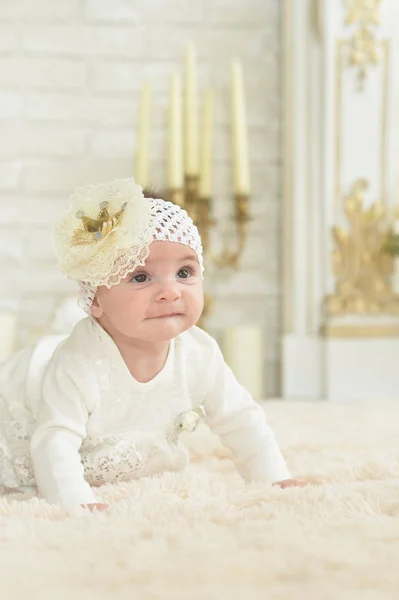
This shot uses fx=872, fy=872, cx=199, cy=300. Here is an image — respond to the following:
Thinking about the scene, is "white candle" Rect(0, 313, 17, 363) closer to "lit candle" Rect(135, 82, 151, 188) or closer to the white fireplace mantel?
"lit candle" Rect(135, 82, 151, 188)

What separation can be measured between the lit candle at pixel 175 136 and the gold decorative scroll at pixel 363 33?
0.51 metres

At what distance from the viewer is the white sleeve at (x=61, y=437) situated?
1.05 meters

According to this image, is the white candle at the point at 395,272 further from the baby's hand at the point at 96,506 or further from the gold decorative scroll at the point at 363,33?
the baby's hand at the point at 96,506

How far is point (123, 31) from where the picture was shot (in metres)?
2.62

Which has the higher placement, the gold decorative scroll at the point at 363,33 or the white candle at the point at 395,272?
the gold decorative scroll at the point at 363,33

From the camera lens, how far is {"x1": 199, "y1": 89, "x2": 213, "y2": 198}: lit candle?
250cm

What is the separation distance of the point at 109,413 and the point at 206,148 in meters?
1.46

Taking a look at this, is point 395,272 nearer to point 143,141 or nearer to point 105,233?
point 143,141

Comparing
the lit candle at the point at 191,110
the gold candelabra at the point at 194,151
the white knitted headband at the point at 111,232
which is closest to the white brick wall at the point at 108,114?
the gold candelabra at the point at 194,151

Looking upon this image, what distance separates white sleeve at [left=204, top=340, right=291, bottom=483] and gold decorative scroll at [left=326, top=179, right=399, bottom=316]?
1.27m

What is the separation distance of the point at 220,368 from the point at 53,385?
0.84 ft

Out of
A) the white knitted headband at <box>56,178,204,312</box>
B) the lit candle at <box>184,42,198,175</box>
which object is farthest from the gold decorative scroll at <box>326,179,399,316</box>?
the white knitted headband at <box>56,178,204,312</box>

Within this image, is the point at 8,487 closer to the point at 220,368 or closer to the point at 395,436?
the point at 220,368

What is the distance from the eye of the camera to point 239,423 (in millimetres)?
1261
